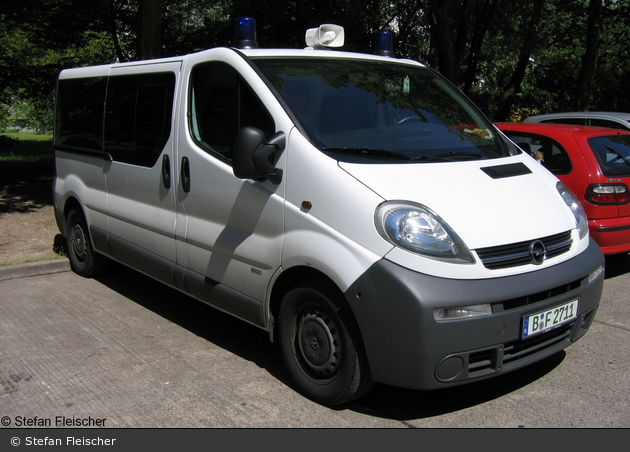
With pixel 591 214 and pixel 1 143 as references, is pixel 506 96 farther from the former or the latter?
pixel 1 143

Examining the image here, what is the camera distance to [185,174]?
15.3ft

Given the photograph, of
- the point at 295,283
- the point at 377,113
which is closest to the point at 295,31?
the point at 377,113

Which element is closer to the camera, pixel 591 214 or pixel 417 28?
pixel 591 214

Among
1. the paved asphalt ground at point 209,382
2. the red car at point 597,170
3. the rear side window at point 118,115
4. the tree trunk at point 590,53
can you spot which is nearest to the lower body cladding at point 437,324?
the paved asphalt ground at point 209,382

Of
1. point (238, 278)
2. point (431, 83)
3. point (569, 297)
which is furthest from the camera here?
point (431, 83)

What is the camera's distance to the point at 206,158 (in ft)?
14.6

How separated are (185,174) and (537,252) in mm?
2461

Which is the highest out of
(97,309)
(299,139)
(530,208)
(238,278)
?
(299,139)

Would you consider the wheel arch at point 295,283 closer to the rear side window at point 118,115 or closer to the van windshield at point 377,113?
the van windshield at point 377,113

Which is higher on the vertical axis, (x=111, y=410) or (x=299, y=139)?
(x=299, y=139)

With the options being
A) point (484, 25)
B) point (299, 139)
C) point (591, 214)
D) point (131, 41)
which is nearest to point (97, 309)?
point (299, 139)

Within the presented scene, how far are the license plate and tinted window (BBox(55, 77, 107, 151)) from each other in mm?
4136

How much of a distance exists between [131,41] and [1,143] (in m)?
6.75

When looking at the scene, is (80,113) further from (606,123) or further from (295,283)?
(606,123)
